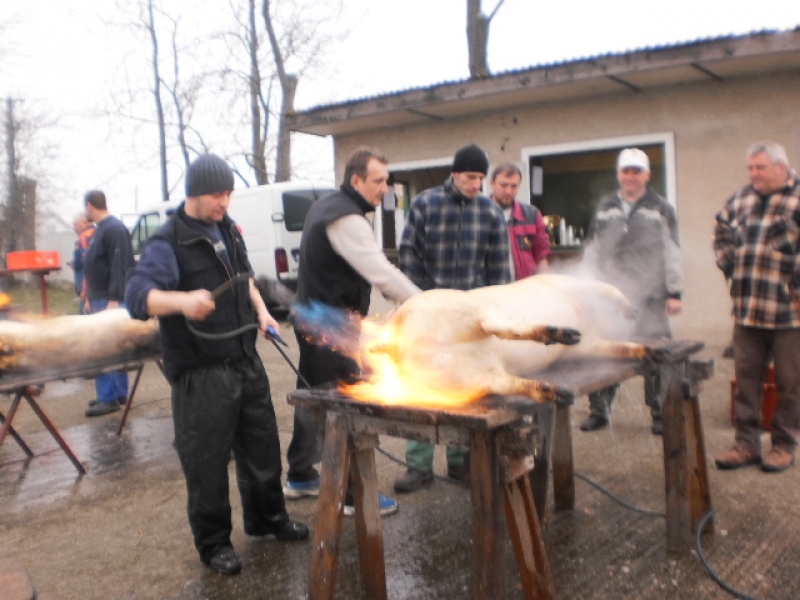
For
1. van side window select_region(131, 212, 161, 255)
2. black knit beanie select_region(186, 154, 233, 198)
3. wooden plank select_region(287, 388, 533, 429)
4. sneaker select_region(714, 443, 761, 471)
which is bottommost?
sneaker select_region(714, 443, 761, 471)

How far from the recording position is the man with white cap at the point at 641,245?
4.92m

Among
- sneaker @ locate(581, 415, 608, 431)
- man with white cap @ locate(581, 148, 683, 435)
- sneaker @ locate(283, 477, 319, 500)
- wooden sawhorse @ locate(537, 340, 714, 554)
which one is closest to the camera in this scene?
wooden sawhorse @ locate(537, 340, 714, 554)

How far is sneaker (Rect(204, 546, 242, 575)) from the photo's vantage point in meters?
3.33

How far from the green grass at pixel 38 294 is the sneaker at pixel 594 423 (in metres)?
17.4

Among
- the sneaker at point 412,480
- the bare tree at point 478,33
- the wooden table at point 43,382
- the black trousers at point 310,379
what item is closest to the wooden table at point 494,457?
the black trousers at point 310,379

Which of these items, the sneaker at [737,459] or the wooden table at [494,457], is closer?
the wooden table at [494,457]

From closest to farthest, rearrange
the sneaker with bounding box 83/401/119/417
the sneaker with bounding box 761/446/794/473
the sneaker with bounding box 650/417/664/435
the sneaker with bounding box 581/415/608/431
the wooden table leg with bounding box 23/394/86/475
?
1. the sneaker with bounding box 761/446/794/473
2. the wooden table leg with bounding box 23/394/86/475
3. the sneaker with bounding box 650/417/664/435
4. the sneaker with bounding box 581/415/608/431
5. the sneaker with bounding box 83/401/119/417

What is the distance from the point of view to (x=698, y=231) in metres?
8.25

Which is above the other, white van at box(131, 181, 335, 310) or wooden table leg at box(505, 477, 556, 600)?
white van at box(131, 181, 335, 310)

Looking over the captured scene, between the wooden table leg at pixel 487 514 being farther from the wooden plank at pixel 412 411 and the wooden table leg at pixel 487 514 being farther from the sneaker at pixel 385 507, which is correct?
the sneaker at pixel 385 507

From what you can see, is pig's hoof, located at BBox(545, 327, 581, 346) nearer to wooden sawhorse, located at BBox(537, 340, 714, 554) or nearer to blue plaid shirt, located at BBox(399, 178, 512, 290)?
wooden sawhorse, located at BBox(537, 340, 714, 554)

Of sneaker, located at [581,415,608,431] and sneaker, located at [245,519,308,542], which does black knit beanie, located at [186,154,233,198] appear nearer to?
sneaker, located at [245,519,308,542]

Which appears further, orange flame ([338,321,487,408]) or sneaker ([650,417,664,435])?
sneaker ([650,417,664,435])

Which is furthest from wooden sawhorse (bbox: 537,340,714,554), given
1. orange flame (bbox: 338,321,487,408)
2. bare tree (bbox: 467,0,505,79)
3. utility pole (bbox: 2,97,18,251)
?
utility pole (bbox: 2,97,18,251)
